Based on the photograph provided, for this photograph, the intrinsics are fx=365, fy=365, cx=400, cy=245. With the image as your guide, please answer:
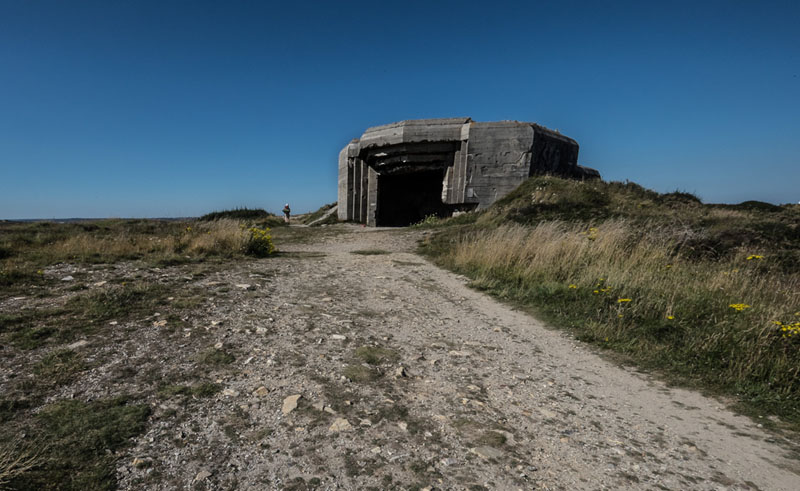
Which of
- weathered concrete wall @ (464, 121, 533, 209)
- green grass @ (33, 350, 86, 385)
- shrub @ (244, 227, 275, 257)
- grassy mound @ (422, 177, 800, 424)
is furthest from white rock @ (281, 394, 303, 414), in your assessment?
weathered concrete wall @ (464, 121, 533, 209)

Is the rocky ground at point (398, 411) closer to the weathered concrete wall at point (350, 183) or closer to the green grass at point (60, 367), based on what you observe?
the green grass at point (60, 367)

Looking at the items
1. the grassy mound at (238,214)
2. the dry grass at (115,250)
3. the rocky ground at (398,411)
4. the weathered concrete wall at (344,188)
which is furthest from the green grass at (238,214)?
the rocky ground at (398,411)

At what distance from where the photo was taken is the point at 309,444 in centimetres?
216

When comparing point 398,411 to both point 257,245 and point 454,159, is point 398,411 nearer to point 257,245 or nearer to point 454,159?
point 257,245

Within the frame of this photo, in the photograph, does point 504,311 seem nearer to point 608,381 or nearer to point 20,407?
point 608,381

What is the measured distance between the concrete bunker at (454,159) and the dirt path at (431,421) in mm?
12586

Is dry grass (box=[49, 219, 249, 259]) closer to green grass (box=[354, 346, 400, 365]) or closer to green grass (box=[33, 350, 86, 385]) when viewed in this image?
green grass (box=[33, 350, 86, 385])

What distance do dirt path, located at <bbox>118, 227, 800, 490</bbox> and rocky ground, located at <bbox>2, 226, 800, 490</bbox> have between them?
0.01 meters

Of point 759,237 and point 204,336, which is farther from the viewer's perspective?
point 759,237

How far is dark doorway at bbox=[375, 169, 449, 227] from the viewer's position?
20094 millimetres

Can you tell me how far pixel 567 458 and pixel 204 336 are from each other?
328 cm

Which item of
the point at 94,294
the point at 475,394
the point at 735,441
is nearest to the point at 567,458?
the point at 475,394

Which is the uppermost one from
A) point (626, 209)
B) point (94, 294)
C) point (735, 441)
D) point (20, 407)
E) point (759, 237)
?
point (626, 209)

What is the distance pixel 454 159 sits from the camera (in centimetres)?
1691
